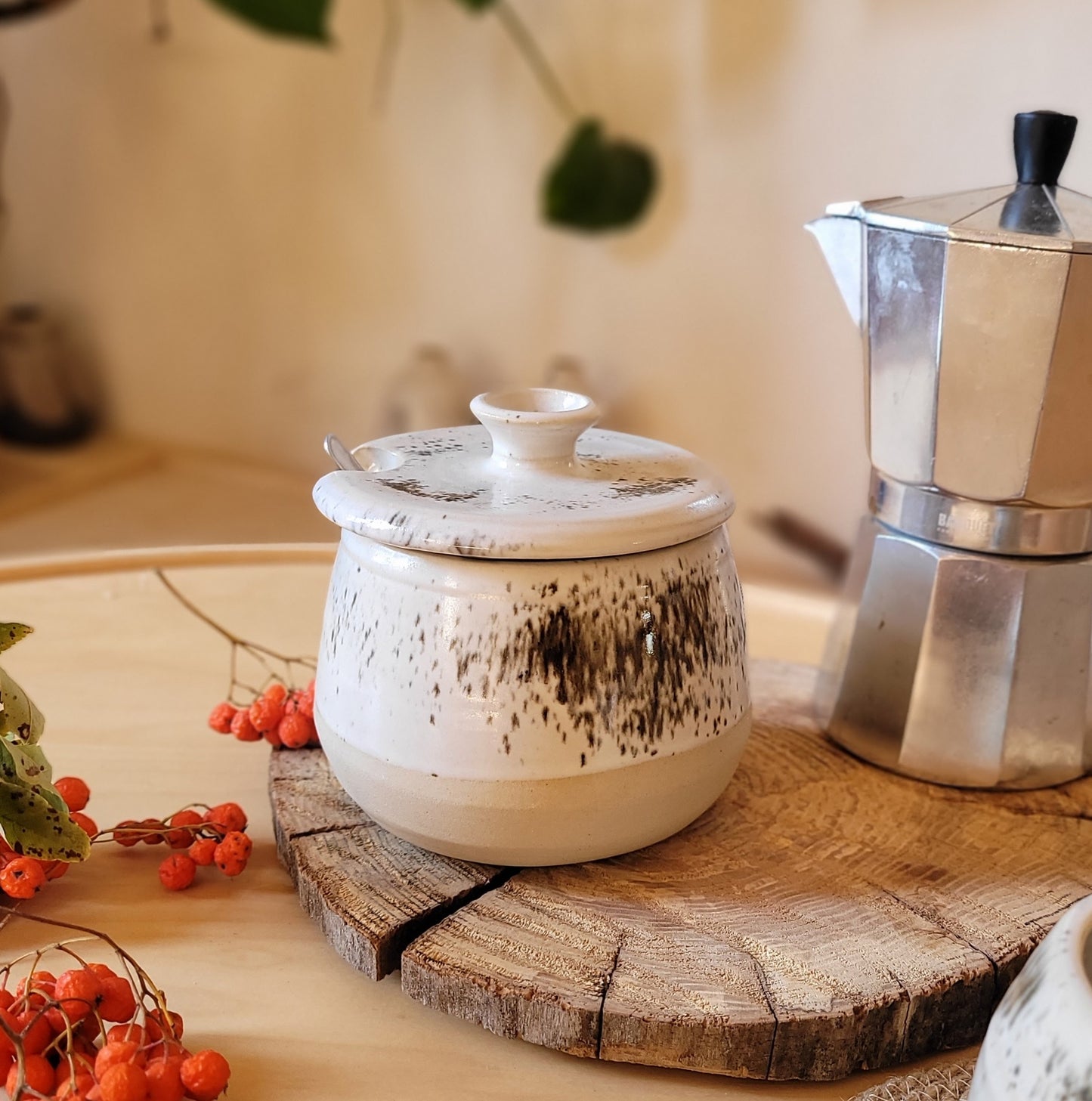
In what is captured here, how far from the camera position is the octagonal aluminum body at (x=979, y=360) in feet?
1.65

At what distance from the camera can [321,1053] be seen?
0.40 meters

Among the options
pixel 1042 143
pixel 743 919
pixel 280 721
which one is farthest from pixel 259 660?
pixel 1042 143

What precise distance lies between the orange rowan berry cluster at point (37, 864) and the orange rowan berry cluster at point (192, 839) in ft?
0.05

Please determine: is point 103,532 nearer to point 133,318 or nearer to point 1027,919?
point 133,318

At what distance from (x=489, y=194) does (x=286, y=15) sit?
427 mm

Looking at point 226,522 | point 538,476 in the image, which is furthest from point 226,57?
point 538,476

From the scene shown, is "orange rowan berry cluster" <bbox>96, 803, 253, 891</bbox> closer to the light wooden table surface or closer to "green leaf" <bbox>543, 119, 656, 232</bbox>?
the light wooden table surface

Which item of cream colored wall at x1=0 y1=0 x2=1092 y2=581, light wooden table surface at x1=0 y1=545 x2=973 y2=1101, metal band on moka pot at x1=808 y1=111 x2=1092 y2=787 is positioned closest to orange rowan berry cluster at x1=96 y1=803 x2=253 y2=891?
light wooden table surface at x1=0 y1=545 x2=973 y2=1101

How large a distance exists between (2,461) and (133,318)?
13.0 inches

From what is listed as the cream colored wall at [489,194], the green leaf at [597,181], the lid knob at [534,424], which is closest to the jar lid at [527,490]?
the lid knob at [534,424]

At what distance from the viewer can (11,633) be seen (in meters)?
0.45

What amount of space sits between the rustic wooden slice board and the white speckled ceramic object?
9 cm

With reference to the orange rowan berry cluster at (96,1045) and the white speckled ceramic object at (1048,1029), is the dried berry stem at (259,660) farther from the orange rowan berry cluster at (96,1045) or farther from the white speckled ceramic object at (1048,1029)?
the white speckled ceramic object at (1048,1029)

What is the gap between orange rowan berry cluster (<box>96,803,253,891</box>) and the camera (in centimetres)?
49
